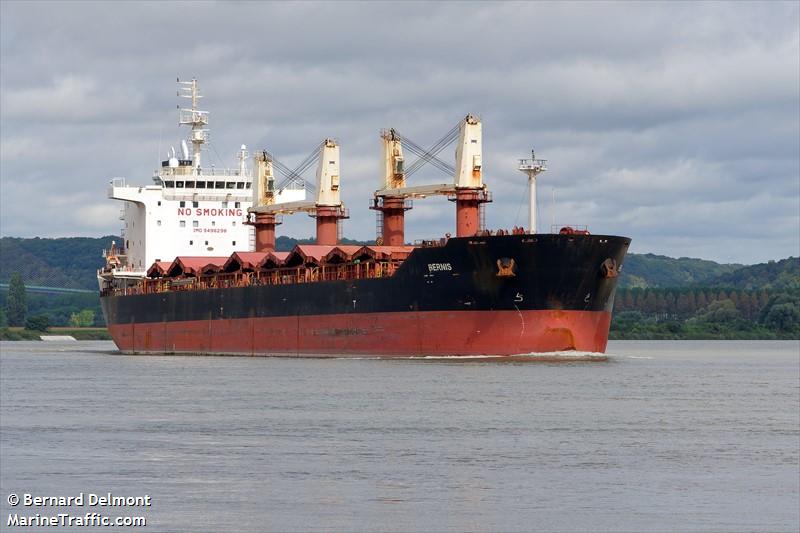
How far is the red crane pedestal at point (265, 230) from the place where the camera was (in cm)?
6147

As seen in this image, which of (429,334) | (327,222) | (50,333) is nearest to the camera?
(429,334)

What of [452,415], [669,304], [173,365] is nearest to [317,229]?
[173,365]

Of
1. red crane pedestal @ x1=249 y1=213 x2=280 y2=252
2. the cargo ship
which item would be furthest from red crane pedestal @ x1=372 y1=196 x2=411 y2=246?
red crane pedestal @ x1=249 y1=213 x2=280 y2=252

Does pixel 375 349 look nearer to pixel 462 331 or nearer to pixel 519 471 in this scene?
pixel 462 331

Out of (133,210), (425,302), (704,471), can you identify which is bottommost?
(704,471)

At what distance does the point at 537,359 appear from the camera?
41.9m

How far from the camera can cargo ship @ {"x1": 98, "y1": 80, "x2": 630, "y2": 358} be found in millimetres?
42031

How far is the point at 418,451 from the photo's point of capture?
21484 mm

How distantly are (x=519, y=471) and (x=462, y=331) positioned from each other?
23.1 m

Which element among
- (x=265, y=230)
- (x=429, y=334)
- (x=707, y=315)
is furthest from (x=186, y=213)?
(x=707, y=315)

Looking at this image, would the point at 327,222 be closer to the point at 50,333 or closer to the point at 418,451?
the point at 418,451

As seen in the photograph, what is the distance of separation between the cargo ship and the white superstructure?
0.23ft

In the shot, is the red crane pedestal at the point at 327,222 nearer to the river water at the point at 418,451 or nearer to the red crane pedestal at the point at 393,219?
the red crane pedestal at the point at 393,219

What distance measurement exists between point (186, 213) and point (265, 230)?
5.35 metres
